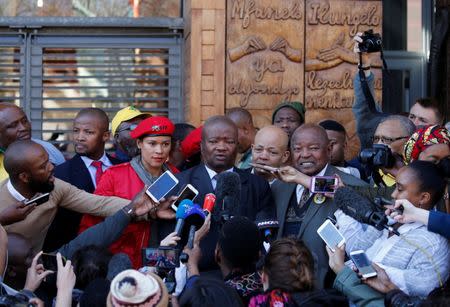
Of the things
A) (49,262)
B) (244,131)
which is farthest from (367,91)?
(49,262)

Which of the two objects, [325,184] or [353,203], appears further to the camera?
[325,184]

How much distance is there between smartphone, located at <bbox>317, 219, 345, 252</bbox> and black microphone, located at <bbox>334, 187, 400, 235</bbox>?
155 millimetres

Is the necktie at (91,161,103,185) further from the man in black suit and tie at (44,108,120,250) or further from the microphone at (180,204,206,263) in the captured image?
the microphone at (180,204,206,263)

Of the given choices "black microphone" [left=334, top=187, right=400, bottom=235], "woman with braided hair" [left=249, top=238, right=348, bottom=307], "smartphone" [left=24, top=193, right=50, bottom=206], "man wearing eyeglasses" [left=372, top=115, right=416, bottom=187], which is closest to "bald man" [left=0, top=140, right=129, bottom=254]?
"smartphone" [left=24, top=193, right=50, bottom=206]

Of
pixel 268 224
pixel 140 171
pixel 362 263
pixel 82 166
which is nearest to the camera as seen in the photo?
pixel 362 263

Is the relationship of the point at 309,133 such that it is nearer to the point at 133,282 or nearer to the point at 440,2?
A: the point at 133,282

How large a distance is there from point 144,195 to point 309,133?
1253 mm

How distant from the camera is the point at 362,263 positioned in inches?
269

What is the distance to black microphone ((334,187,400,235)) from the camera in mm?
6918

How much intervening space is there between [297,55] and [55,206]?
3589mm

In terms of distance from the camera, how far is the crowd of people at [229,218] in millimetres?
6551

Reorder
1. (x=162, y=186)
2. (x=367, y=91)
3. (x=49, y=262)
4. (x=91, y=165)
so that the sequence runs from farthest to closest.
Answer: (x=367, y=91), (x=91, y=165), (x=162, y=186), (x=49, y=262)

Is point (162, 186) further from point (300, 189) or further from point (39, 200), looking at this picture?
point (300, 189)

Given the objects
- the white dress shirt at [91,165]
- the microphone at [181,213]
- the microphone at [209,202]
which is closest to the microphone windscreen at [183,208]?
the microphone at [181,213]
